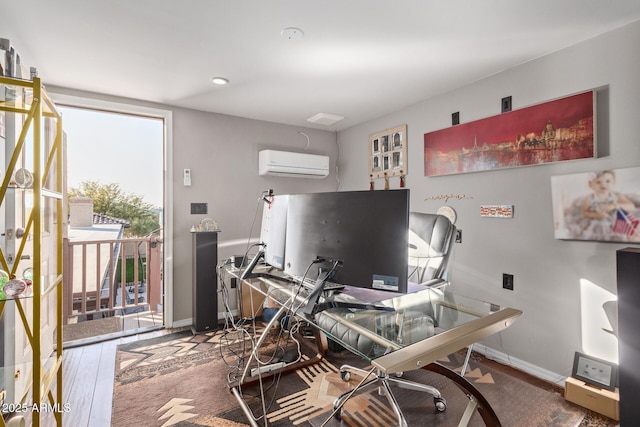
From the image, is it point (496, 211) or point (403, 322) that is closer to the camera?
point (403, 322)

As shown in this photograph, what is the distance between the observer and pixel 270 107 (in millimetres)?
3293

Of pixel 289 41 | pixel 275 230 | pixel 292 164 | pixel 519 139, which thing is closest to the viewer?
pixel 275 230

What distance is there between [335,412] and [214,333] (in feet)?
5.81

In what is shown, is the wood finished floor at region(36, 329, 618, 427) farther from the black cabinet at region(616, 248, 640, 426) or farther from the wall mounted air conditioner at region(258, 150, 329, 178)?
the wall mounted air conditioner at region(258, 150, 329, 178)

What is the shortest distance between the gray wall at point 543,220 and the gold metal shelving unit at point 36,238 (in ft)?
9.35

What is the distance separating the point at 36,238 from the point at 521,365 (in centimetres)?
311

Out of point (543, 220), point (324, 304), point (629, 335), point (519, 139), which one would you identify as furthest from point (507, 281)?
point (324, 304)

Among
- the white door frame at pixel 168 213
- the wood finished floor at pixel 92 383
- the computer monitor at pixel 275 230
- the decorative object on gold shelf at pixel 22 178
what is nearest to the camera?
the decorative object on gold shelf at pixel 22 178

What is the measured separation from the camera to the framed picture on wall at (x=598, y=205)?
180 cm

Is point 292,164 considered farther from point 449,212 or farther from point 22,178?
point 22,178

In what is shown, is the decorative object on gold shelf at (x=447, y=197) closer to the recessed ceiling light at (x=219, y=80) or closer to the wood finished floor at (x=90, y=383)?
the recessed ceiling light at (x=219, y=80)

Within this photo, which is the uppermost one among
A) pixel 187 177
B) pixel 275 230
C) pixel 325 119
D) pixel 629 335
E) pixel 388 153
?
pixel 325 119

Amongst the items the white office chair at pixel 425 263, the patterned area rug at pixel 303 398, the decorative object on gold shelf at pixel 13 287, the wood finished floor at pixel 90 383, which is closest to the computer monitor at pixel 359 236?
the white office chair at pixel 425 263

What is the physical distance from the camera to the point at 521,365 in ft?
7.84
